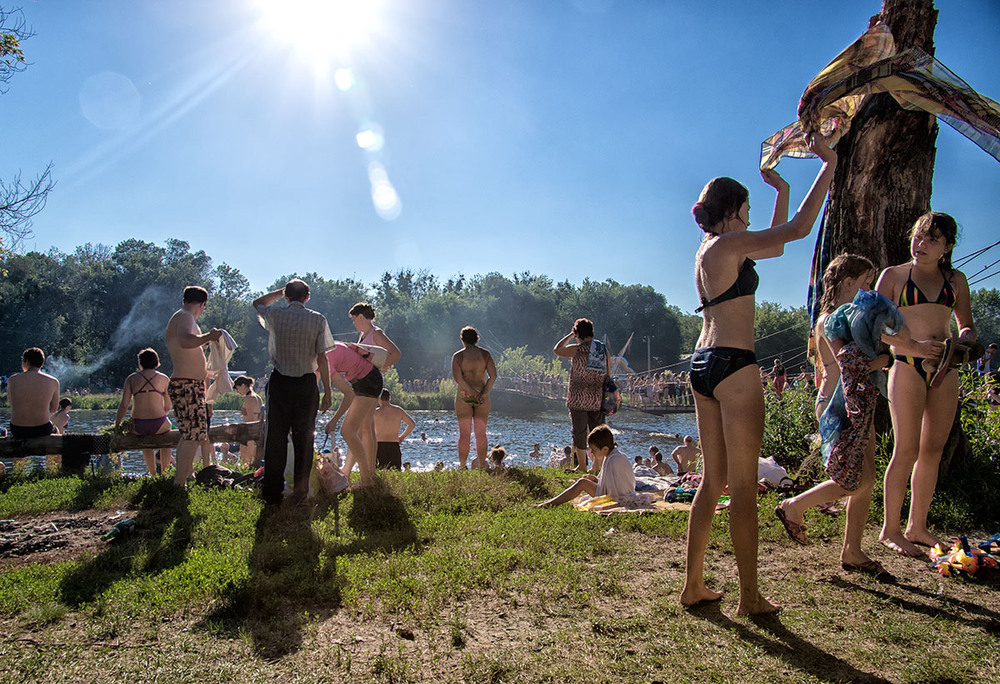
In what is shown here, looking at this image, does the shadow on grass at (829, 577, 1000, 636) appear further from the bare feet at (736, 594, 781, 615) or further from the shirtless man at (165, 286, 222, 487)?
the shirtless man at (165, 286, 222, 487)

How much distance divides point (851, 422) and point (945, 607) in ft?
3.07

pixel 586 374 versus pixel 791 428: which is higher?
pixel 586 374

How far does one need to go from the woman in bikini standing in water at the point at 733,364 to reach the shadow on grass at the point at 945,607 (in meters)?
0.70

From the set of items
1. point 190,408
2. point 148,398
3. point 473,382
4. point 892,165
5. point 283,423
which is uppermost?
point 892,165

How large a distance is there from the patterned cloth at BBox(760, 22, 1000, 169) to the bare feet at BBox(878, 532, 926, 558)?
7.73ft

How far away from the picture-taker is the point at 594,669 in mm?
2342

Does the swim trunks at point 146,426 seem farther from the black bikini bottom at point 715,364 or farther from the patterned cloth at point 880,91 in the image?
the patterned cloth at point 880,91

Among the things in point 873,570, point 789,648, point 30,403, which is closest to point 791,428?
point 873,570

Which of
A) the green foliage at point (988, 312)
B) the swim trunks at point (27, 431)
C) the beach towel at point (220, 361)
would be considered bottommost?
the swim trunks at point (27, 431)

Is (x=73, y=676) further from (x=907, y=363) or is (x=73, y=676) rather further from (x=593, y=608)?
(x=907, y=363)

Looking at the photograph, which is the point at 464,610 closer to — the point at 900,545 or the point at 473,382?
the point at 900,545

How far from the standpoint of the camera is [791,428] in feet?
23.5

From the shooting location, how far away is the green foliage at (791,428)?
6953 millimetres

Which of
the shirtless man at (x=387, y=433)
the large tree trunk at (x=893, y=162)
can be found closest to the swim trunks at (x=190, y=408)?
the shirtless man at (x=387, y=433)
